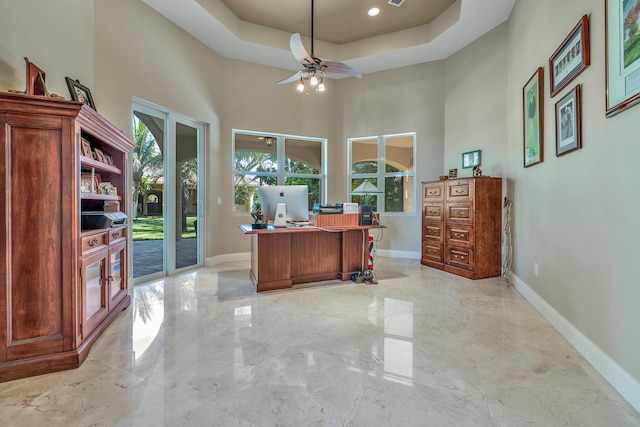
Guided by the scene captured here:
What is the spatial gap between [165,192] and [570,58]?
15.1 ft

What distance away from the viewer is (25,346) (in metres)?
1.75

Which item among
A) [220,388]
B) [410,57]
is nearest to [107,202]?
[220,388]

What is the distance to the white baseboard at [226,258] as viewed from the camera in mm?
4836

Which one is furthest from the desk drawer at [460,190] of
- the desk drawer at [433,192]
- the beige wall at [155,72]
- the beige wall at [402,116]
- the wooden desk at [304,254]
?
the beige wall at [155,72]

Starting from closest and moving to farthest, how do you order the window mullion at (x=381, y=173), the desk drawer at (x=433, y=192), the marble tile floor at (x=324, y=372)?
1. the marble tile floor at (x=324, y=372)
2. the desk drawer at (x=433, y=192)
3. the window mullion at (x=381, y=173)

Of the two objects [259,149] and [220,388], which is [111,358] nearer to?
[220,388]

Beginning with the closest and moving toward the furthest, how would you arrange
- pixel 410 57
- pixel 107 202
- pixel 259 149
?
pixel 107 202 → pixel 410 57 → pixel 259 149

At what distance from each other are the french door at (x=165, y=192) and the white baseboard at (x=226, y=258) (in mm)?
140

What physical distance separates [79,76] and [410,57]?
4.80 metres

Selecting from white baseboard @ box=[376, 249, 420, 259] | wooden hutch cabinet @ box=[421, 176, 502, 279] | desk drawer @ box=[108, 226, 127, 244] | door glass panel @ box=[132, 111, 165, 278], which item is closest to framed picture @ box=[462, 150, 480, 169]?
wooden hutch cabinet @ box=[421, 176, 502, 279]

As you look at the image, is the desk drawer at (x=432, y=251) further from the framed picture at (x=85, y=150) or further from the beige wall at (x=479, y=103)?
the framed picture at (x=85, y=150)

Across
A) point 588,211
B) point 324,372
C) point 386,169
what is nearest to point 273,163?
point 386,169

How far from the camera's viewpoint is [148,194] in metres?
3.94

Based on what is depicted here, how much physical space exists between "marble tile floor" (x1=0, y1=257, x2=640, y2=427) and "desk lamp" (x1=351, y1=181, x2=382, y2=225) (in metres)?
1.23
